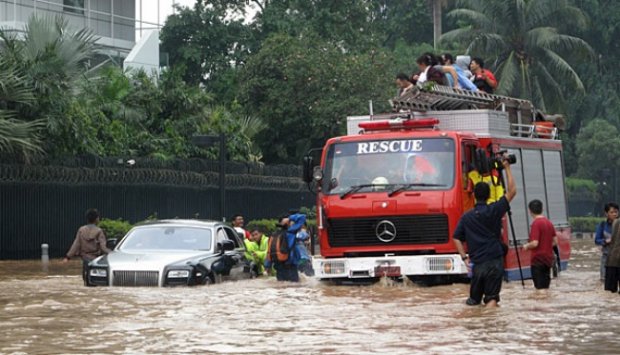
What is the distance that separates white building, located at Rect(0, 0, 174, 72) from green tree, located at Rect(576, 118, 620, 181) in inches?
887

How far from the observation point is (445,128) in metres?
23.0

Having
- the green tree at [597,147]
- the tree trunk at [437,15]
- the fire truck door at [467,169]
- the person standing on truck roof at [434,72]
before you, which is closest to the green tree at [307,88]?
the green tree at [597,147]

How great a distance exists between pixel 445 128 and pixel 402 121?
0.89 m

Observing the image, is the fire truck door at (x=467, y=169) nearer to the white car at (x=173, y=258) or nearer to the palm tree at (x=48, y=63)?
the white car at (x=173, y=258)

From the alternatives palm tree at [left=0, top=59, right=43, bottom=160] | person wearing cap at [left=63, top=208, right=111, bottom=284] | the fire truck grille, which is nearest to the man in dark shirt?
the fire truck grille

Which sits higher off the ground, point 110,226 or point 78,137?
point 78,137

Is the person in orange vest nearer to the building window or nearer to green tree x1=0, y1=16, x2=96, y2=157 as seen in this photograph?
green tree x1=0, y1=16, x2=96, y2=157

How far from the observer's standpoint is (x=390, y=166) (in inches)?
867

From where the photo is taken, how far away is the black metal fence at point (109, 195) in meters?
33.8

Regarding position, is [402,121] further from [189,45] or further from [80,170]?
[189,45]

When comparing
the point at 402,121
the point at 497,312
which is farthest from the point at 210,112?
the point at 497,312

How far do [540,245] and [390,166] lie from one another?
9.21 feet

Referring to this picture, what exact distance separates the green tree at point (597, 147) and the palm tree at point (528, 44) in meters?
4.83

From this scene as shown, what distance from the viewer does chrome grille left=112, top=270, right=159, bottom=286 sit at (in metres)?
21.4
